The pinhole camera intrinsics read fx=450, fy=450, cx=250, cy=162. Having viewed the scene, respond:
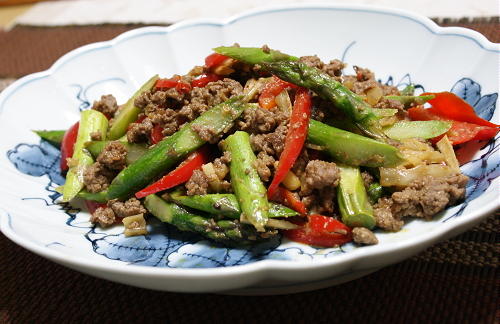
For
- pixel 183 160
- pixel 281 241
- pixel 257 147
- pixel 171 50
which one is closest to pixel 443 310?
pixel 281 241

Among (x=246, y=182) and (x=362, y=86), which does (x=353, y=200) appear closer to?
(x=246, y=182)

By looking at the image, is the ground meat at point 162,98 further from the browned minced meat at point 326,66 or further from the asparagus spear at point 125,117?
the browned minced meat at point 326,66

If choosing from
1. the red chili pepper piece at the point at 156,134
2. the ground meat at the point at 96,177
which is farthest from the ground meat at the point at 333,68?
the ground meat at the point at 96,177

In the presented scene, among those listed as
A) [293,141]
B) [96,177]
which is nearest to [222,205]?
[293,141]

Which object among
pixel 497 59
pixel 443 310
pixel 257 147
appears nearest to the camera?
pixel 443 310

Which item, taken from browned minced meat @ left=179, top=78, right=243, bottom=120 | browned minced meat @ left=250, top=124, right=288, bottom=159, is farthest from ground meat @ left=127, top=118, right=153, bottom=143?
browned minced meat @ left=250, top=124, right=288, bottom=159

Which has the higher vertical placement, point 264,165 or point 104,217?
point 264,165

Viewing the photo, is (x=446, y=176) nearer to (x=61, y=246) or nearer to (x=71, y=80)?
(x=61, y=246)

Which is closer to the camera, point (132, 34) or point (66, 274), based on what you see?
point (66, 274)
